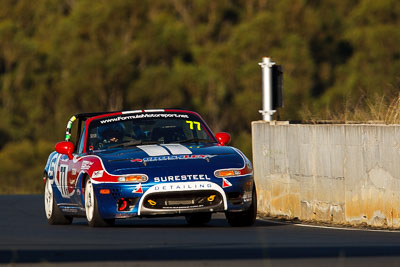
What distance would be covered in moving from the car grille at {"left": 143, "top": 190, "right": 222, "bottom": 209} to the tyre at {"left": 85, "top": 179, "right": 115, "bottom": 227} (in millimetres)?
679

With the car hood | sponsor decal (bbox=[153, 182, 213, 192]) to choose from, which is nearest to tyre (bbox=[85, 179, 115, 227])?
the car hood

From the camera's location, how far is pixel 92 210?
47.4ft

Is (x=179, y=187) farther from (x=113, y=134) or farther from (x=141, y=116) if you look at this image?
(x=141, y=116)

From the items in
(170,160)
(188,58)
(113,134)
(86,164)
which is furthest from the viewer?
(188,58)

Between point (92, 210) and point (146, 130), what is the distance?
150 centimetres

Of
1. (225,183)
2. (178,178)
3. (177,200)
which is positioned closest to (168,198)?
(177,200)

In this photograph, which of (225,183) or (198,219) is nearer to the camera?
(225,183)

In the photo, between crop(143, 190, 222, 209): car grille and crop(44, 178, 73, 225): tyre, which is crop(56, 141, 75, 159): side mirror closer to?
crop(44, 178, 73, 225): tyre

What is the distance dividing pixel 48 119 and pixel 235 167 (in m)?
43.3

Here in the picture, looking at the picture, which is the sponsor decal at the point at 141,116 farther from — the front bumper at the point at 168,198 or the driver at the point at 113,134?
the front bumper at the point at 168,198

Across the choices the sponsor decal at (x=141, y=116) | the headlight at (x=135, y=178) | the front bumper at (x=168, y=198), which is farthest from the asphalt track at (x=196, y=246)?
the sponsor decal at (x=141, y=116)

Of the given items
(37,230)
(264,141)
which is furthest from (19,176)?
(37,230)

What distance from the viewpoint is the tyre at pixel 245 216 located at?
1460 cm

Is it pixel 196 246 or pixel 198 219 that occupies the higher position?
pixel 196 246
